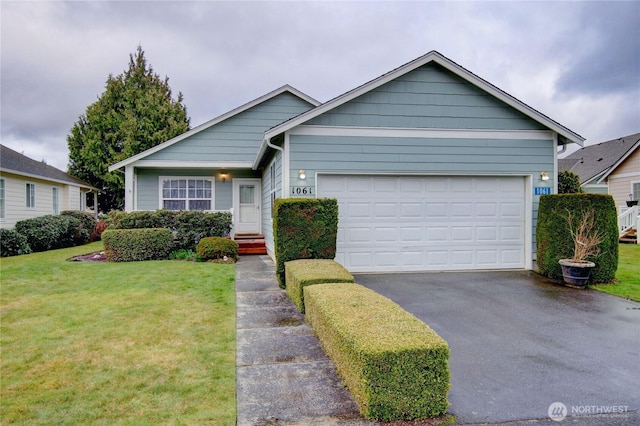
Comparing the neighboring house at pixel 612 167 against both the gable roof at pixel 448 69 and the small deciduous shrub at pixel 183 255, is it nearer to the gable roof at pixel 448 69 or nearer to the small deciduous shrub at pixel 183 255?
the gable roof at pixel 448 69

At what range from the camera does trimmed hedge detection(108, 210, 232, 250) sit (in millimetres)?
11086

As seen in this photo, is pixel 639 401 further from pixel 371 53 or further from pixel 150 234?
pixel 371 53

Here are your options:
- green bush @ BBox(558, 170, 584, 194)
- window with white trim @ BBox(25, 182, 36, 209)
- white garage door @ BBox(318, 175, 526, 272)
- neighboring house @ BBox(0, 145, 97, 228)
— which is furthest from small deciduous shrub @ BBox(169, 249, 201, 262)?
green bush @ BBox(558, 170, 584, 194)

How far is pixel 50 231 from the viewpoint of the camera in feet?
44.1

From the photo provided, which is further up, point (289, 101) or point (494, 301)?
point (289, 101)

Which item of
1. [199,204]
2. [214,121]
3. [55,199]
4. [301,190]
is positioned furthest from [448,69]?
[55,199]

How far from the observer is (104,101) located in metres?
23.0

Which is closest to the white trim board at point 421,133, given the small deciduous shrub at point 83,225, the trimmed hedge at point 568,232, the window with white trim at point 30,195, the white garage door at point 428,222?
the white garage door at point 428,222

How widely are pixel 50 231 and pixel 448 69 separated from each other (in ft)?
46.5

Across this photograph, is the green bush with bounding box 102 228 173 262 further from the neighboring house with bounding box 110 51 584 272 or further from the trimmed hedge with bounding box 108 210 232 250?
the neighboring house with bounding box 110 51 584 272

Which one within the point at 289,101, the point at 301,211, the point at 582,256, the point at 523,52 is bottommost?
the point at 582,256

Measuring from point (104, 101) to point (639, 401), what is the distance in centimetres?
2692

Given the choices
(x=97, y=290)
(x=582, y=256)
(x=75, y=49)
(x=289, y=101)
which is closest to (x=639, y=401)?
(x=582, y=256)

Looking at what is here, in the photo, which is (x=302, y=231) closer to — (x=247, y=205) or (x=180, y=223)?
(x=180, y=223)
